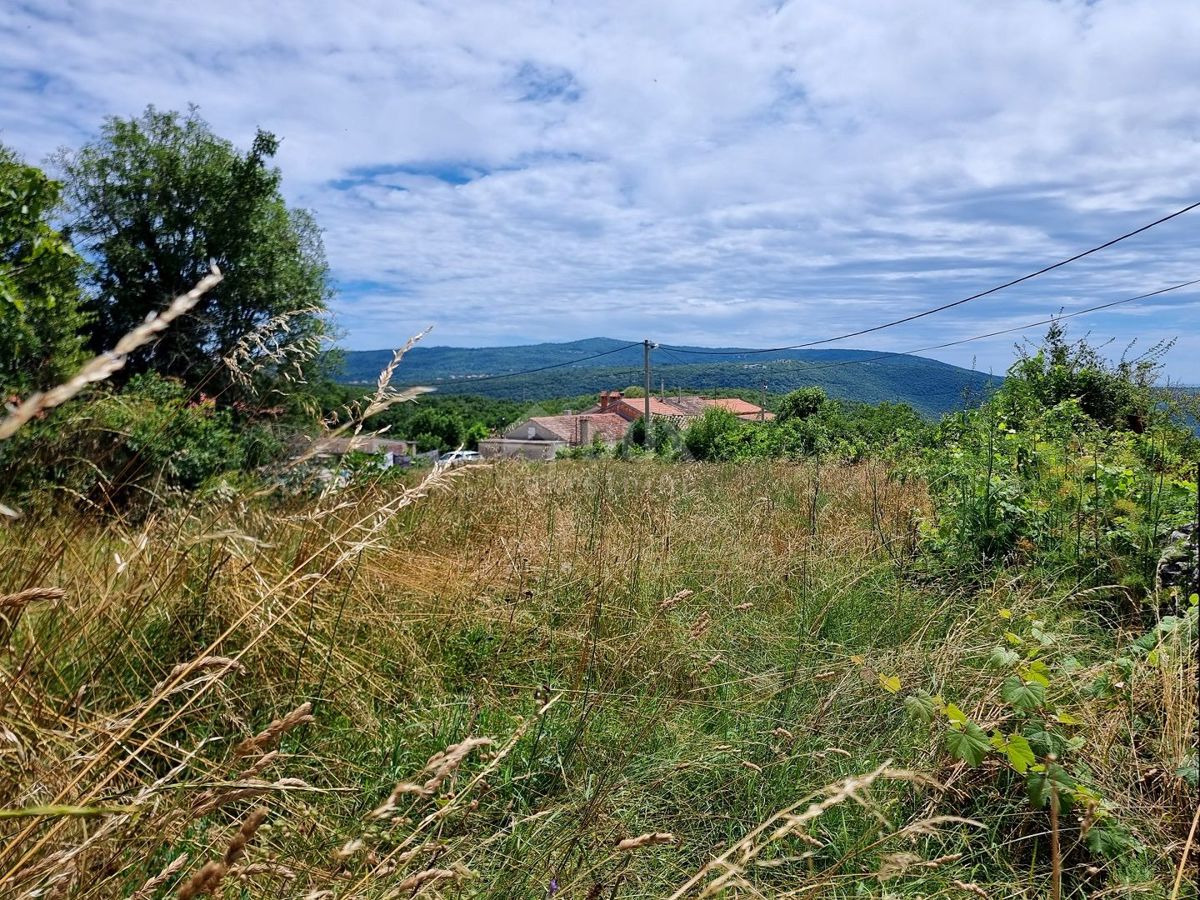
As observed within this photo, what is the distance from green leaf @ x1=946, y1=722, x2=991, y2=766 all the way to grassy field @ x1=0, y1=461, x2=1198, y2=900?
2cm

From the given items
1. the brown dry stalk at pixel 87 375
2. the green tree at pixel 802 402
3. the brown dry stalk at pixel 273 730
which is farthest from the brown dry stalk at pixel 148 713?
the green tree at pixel 802 402

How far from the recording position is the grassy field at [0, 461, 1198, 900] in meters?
1.27

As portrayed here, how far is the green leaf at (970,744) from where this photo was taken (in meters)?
1.90

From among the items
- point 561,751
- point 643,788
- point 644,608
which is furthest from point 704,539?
point 643,788

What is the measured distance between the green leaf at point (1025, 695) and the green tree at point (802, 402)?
35.1 metres

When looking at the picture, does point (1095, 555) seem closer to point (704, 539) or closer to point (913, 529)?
point (913, 529)

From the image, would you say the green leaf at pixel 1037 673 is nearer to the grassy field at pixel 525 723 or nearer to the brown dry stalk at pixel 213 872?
the grassy field at pixel 525 723

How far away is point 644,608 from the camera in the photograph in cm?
322

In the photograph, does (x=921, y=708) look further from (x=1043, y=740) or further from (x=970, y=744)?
(x=1043, y=740)

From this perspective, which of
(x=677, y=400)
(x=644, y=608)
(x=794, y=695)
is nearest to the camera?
(x=794, y=695)

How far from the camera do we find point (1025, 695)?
6.50 feet

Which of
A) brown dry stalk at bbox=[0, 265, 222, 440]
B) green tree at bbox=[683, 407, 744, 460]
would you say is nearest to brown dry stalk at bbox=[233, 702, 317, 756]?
brown dry stalk at bbox=[0, 265, 222, 440]

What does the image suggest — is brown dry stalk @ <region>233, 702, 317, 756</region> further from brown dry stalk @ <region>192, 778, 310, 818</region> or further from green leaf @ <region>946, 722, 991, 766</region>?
green leaf @ <region>946, 722, 991, 766</region>

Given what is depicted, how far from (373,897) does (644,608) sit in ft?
6.69
